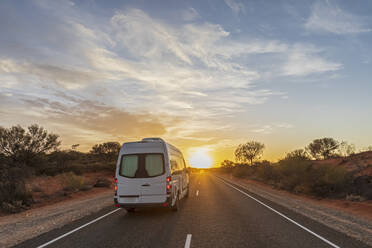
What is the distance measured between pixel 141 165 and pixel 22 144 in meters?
29.2

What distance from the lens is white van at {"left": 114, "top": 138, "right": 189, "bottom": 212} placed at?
10.1 metres

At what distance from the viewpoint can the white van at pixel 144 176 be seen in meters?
10.1

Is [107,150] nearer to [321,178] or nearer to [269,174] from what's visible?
[269,174]

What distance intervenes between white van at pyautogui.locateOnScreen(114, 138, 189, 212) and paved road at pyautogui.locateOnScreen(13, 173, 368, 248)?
2.07 feet

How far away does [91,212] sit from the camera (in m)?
11.7

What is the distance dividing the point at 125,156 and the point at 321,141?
199ft

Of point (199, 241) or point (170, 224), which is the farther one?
point (170, 224)

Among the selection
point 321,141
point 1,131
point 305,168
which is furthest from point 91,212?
point 321,141

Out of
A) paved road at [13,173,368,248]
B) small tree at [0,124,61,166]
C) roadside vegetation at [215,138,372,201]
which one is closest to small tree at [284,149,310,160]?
roadside vegetation at [215,138,372,201]

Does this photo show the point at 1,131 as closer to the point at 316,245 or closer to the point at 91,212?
the point at 91,212

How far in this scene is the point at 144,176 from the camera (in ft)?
33.9

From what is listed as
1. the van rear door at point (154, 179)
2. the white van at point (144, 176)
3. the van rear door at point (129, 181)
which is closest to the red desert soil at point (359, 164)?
the white van at point (144, 176)

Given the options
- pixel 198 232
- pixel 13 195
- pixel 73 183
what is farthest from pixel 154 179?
pixel 73 183

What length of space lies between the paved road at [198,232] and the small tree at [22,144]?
1083 inches
